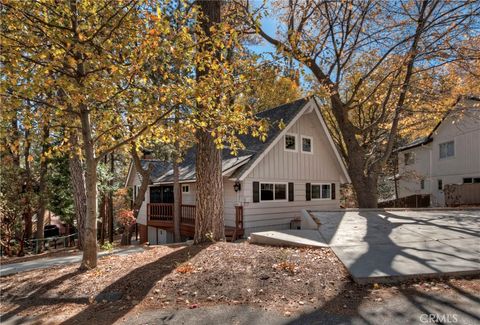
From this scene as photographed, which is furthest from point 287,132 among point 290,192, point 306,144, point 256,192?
point 256,192

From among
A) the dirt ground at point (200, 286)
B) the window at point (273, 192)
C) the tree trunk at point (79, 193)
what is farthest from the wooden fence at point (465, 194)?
the tree trunk at point (79, 193)

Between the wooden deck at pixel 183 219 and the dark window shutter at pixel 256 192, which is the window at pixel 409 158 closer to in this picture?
the dark window shutter at pixel 256 192

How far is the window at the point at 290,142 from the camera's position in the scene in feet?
49.0

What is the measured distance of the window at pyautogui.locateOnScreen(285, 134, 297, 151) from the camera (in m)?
14.9

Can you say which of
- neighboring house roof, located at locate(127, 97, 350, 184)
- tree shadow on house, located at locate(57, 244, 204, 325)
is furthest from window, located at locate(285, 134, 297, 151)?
tree shadow on house, located at locate(57, 244, 204, 325)

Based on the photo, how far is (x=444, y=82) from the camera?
14.4m

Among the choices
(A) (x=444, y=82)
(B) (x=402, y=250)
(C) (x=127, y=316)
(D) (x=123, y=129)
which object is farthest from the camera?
(A) (x=444, y=82)

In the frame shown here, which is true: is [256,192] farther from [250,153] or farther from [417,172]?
[417,172]

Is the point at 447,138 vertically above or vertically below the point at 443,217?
above

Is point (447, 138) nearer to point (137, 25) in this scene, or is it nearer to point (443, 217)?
point (443, 217)

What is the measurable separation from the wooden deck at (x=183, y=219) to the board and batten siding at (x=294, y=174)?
426mm

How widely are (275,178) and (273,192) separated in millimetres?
665

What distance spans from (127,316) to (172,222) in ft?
40.6

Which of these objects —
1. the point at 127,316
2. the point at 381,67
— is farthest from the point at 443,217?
the point at 127,316
